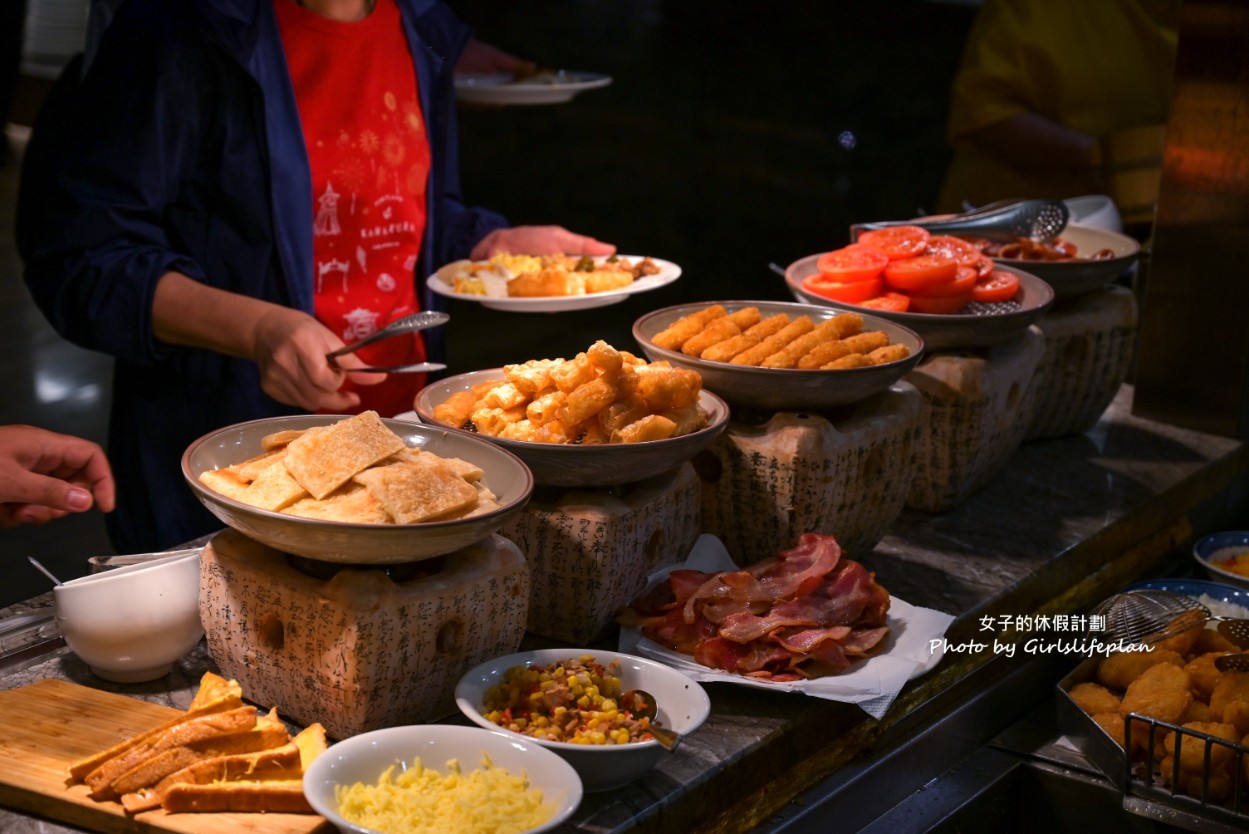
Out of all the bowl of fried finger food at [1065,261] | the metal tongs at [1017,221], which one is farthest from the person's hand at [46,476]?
the bowl of fried finger food at [1065,261]

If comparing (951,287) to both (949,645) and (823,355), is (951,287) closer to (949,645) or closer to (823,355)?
(823,355)

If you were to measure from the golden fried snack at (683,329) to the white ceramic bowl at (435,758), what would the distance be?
3.13ft

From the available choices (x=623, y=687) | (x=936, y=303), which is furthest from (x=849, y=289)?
(x=623, y=687)

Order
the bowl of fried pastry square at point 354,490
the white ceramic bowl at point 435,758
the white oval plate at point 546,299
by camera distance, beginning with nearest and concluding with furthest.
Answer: the white ceramic bowl at point 435,758
the bowl of fried pastry square at point 354,490
the white oval plate at point 546,299

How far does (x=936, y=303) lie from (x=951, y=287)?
0.04 m

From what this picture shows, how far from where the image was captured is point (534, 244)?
3.35 metres

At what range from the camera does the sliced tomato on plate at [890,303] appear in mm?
2600

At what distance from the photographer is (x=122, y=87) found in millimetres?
2609

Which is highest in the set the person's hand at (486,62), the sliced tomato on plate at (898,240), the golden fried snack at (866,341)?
the person's hand at (486,62)

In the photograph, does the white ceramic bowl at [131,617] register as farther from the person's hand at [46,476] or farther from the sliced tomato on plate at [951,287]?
the sliced tomato on plate at [951,287]

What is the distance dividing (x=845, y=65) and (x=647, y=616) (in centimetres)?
1074

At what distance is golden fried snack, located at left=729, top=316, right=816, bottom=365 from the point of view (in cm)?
224

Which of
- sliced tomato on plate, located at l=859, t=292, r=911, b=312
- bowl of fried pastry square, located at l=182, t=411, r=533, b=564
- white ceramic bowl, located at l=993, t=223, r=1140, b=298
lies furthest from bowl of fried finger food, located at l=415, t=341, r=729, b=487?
white ceramic bowl, located at l=993, t=223, r=1140, b=298

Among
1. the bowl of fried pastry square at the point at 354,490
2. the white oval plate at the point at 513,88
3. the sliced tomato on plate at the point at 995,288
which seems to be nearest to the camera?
the bowl of fried pastry square at the point at 354,490
